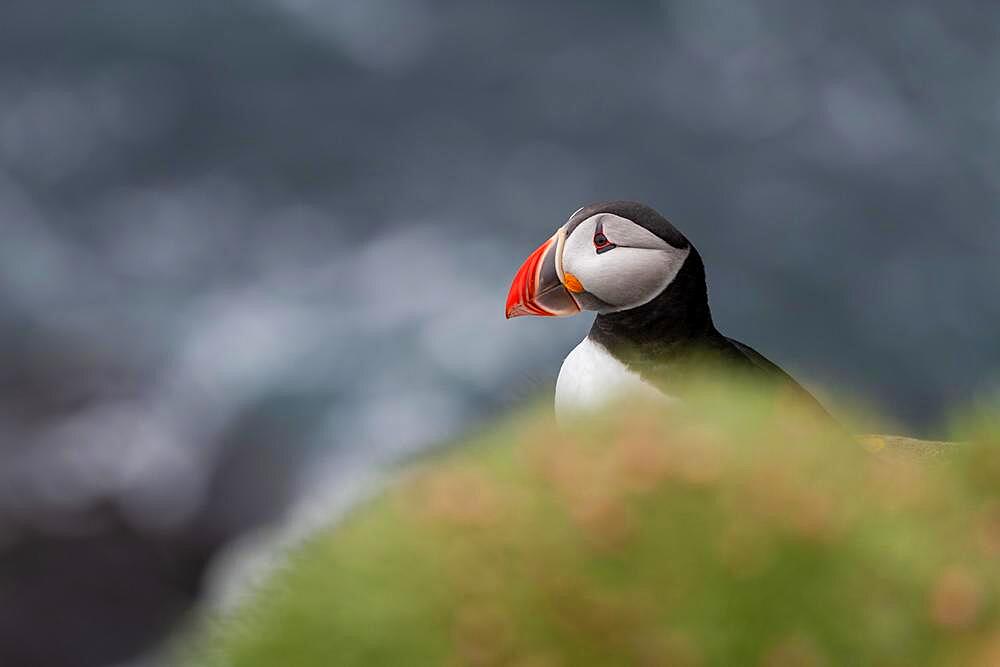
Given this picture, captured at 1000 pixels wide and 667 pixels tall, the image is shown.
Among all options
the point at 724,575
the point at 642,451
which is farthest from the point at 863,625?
the point at 642,451

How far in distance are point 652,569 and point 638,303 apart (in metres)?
2.89

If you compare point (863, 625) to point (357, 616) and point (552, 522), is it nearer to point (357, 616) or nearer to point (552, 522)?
point (552, 522)

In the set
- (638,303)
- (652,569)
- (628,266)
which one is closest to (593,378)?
(638,303)

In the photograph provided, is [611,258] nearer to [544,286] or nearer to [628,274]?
[628,274]

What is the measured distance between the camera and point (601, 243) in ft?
14.8

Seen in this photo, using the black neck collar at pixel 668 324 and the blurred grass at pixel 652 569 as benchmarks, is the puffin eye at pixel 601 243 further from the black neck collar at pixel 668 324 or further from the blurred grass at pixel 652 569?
the blurred grass at pixel 652 569

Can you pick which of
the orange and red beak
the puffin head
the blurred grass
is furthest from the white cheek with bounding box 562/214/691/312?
the blurred grass

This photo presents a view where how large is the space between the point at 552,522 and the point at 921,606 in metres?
0.55

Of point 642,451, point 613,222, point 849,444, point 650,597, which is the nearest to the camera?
point 650,597

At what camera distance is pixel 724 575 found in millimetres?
1648

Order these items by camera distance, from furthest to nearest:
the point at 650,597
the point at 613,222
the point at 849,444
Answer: the point at 613,222, the point at 849,444, the point at 650,597

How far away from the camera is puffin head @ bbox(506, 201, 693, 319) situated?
4430 millimetres

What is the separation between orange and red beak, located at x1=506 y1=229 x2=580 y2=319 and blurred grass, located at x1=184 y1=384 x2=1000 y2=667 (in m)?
2.82

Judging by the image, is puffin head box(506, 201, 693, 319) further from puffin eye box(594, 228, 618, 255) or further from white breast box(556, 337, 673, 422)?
white breast box(556, 337, 673, 422)
